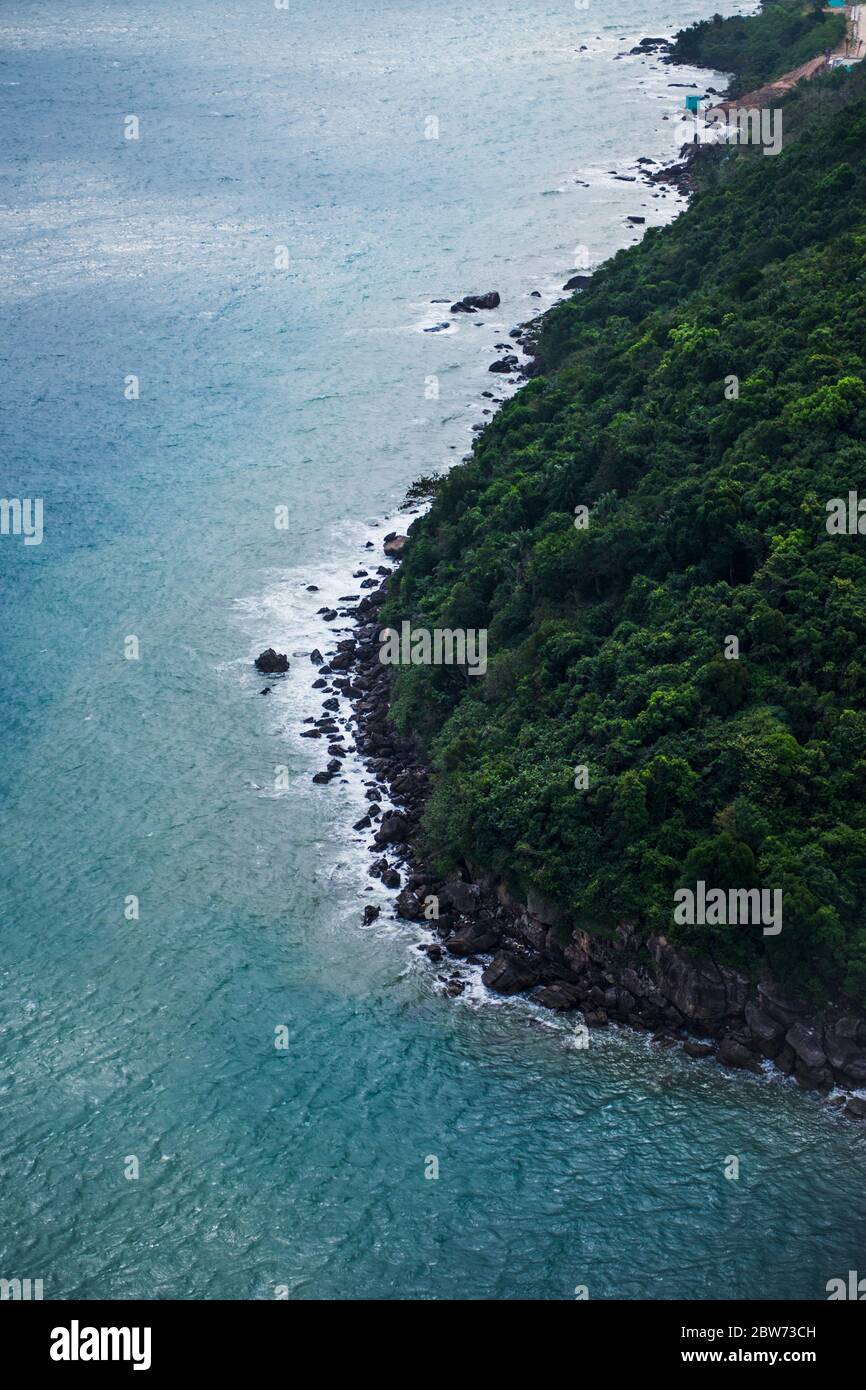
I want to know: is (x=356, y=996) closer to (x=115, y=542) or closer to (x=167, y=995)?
(x=167, y=995)

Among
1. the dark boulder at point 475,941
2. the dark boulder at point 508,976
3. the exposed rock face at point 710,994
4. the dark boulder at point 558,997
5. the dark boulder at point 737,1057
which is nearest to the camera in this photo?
the dark boulder at point 737,1057

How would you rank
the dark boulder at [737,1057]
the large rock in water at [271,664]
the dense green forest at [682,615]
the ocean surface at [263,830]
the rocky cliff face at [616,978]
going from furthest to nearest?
the large rock in water at [271,664]
the dense green forest at [682,615]
the dark boulder at [737,1057]
the rocky cliff face at [616,978]
the ocean surface at [263,830]

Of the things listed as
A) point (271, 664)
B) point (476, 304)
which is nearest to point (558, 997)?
point (271, 664)

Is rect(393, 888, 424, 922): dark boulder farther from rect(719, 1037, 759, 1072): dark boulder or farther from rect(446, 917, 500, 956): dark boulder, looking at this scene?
rect(719, 1037, 759, 1072): dark boulder

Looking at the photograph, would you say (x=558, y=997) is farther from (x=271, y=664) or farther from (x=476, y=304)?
(x=476, y=304)

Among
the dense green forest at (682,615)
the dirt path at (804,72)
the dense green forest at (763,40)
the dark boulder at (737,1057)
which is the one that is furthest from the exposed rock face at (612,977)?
the dense green forest at (763,40)

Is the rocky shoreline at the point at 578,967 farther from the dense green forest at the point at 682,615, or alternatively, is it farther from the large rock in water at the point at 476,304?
the large rock in water at the point at 476,304
